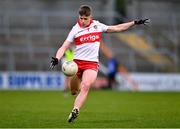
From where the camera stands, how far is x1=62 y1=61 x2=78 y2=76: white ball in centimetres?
1266

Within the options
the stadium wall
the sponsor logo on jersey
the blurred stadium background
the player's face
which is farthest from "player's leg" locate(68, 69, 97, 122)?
the blurred stadium background

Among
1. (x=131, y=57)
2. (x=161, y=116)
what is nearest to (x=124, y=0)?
(x=131, y=57)

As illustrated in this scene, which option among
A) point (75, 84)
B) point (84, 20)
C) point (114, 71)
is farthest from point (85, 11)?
point (114, 71)

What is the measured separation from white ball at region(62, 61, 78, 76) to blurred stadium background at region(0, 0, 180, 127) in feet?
70.5

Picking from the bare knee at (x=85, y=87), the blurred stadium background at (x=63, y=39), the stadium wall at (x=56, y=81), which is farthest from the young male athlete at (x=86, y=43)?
the blurred stadium background at (x=63, y=39)

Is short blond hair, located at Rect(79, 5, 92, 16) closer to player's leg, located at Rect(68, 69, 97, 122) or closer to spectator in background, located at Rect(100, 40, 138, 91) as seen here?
player's leg, located at Rect(68, 69, 97, 122)

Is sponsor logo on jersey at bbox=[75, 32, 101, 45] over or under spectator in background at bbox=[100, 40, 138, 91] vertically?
over

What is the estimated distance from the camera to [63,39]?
3641 centimetres

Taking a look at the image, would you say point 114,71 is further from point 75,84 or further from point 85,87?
point 85,87

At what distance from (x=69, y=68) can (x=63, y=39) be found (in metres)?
23.8

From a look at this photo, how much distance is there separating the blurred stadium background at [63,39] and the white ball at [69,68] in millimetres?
21480

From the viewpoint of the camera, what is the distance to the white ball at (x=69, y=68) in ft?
41.5

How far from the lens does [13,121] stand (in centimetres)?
1278

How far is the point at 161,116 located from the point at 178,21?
998 inches
